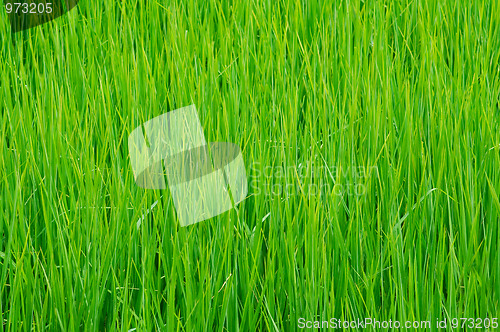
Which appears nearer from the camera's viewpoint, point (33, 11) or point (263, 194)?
point (263, 194)

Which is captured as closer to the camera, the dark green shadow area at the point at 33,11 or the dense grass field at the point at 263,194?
the dense grass field at the point at 263,194

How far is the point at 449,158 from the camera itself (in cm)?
121

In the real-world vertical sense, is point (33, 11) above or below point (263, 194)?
above

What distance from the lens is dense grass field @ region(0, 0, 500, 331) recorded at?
103 cm

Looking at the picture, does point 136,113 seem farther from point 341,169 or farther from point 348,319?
point 348,319

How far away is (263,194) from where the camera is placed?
3.69 feet

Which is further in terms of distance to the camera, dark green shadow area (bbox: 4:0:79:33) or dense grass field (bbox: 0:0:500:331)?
dark green shadow area (bbox: 4:0:79:33)

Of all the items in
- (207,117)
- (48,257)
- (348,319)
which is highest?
(207,117)

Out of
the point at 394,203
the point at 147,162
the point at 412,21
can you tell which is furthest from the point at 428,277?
the point at 412,21

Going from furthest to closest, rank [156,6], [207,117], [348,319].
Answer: [156,6] < [207,117] < [348,319]

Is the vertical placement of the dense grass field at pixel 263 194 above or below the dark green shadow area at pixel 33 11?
below

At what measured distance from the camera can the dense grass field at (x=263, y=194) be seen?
103cm

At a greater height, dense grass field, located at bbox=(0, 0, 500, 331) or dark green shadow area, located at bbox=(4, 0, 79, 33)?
dark green shadow area, located at bbox=(4, 0, 79, 33)

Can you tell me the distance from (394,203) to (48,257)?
2.38ft
